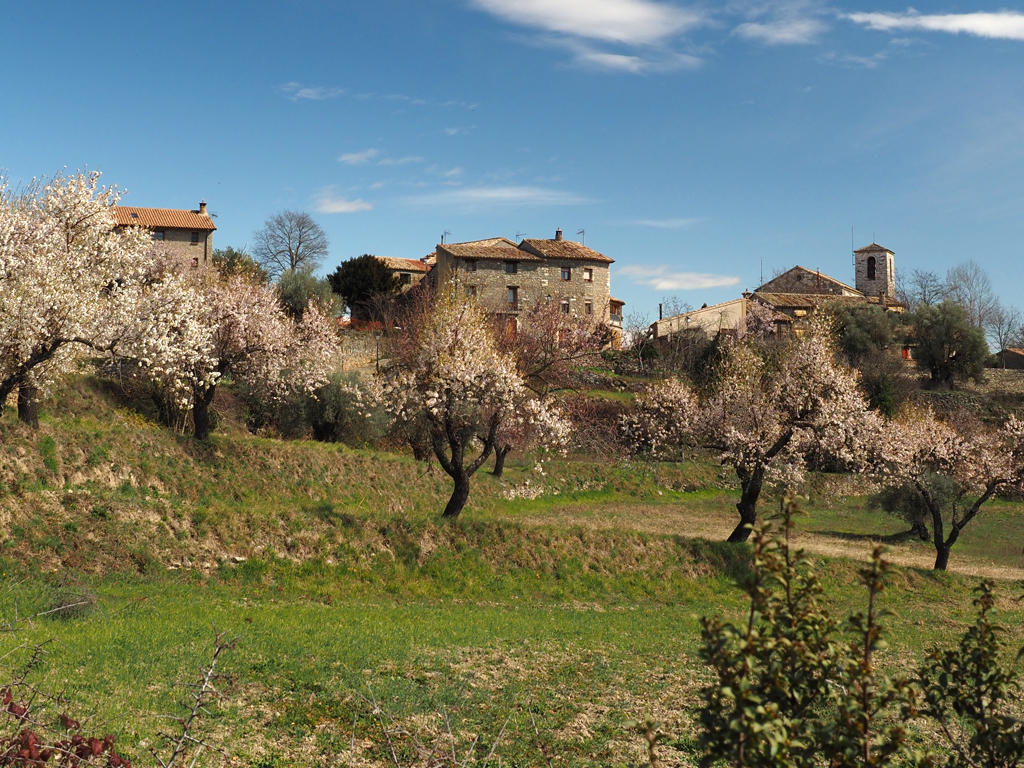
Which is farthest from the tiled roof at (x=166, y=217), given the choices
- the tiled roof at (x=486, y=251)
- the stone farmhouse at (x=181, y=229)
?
the tiled roof at (x=486, y=251)

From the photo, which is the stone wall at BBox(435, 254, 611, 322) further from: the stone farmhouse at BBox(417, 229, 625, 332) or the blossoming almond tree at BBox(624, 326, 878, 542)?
the blossoming almond tree at BBox(624, 326, 878, 542)

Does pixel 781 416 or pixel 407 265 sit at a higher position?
pixel 407 265

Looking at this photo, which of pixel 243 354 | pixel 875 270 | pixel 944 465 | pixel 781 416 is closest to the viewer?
pixel 781 416

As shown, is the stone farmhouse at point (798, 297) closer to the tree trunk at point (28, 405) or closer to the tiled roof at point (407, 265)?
the tiled roof at point (407, 265)

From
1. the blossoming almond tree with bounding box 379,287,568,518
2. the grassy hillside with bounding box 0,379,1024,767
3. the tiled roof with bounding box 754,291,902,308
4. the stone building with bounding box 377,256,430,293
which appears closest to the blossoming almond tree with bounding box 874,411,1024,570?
the grassy hillside with bounding box 0,379,1024,767

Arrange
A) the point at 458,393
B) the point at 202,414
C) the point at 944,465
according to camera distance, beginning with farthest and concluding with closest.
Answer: the point at 944,465 < the point at 202,414 < the point at 458,393

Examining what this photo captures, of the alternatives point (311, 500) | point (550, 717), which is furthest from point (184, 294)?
point (550, 717)

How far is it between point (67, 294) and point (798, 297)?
88536 millimetres

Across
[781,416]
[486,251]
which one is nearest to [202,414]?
[781,416]

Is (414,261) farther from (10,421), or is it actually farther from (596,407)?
(10,421)

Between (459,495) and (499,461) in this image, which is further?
(499,461)

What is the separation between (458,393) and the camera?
30.5 metres

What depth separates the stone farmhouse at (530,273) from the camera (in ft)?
270

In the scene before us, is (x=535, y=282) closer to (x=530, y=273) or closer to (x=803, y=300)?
(x=530, y=273)
